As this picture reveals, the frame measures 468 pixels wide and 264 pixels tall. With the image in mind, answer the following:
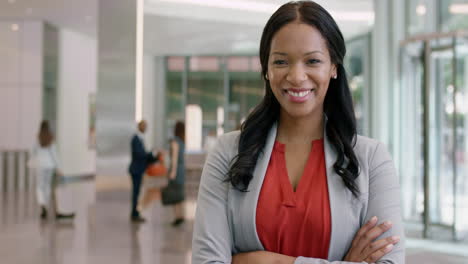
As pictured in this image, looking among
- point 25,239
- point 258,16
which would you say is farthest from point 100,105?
point 258,16

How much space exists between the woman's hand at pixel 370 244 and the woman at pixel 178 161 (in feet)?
20.0

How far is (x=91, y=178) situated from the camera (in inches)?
709

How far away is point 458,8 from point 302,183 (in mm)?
7630

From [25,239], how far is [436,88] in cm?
680

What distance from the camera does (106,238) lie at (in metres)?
6.80

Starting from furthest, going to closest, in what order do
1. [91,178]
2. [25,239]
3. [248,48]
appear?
[91,178] → [248,48] → [25,239]

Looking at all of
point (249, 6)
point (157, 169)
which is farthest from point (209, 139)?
point (249, 6)

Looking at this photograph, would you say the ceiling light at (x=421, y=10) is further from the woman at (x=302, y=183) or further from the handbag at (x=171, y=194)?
the woman at (x=302, y=183)

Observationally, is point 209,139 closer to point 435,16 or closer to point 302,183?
point 435,16

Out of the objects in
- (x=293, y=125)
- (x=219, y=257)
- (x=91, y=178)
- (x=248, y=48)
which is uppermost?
(x=248, y=48)

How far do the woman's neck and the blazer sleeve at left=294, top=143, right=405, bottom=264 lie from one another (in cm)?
19

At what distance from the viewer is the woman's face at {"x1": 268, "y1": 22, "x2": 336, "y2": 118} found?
1425 mm

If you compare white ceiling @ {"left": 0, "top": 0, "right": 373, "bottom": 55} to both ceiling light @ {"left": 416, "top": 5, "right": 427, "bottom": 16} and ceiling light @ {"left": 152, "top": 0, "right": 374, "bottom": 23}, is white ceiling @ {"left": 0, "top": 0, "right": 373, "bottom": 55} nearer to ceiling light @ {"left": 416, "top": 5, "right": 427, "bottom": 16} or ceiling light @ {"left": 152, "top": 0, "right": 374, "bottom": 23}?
ceiling light @ {"left": 152, "top": 0, "right": 374, "bottom": 23}

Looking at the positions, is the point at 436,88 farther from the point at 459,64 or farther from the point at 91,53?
the point at 91,53
